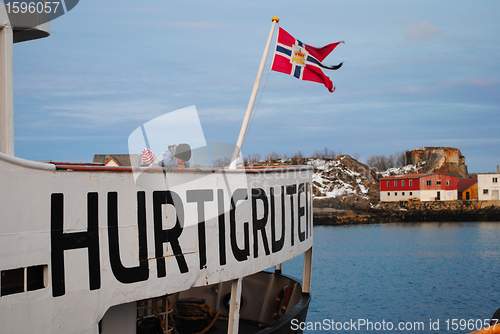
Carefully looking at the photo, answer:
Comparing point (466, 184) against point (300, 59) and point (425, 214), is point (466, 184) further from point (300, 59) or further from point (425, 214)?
point (300, 59)

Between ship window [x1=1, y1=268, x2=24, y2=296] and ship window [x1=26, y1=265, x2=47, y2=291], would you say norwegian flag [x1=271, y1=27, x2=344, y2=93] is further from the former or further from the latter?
ship window [x1=1, y1=268, x2=24, y2=296]

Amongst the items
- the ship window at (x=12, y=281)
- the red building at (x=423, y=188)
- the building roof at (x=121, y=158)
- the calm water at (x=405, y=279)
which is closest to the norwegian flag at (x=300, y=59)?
the building roof at (x=121, y=158)

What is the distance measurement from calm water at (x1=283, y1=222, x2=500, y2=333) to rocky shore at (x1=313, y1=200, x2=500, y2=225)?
70.8 ft

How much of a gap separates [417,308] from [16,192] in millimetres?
24162

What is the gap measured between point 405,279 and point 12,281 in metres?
31.3

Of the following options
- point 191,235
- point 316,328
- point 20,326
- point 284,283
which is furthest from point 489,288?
point 20,326

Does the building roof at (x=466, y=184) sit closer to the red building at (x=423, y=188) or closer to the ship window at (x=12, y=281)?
the red building at (x=423, y=188)

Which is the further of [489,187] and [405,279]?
[489,187]

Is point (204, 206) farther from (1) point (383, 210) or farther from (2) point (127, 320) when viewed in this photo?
(1) point (383, 210)

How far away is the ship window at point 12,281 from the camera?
3.88 metres

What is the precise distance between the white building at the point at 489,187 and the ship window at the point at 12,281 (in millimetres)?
96669

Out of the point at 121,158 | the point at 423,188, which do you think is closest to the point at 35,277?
the point at 121,158

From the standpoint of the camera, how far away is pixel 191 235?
5.35 m

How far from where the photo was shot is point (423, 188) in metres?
85.9
